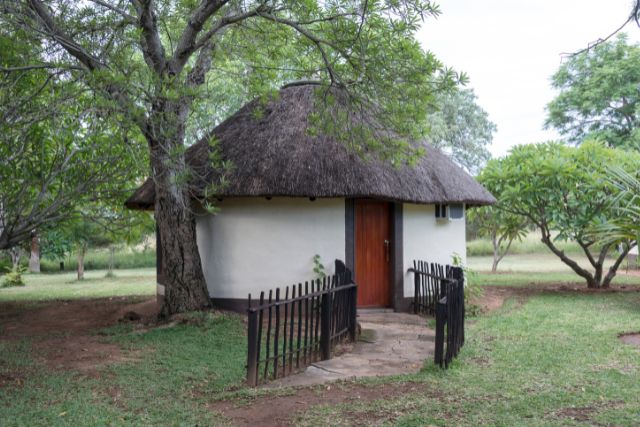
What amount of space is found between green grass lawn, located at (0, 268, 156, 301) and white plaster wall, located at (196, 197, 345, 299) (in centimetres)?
682

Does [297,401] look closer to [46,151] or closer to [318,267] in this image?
[318,267]

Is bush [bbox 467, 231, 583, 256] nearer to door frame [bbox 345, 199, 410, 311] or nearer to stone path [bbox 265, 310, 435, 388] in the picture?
door frame [bbox 345, 199, 410, 311]

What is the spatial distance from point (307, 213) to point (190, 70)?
332 centimetres

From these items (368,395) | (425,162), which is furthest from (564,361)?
(425,162)

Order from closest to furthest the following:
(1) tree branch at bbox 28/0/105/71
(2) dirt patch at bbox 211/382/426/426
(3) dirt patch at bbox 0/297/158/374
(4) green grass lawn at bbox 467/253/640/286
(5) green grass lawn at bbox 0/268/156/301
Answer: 1. (2) dirt patch at bbox 211/382/426/426
2. (3) dirt patch at bbox 0/297/158/374
3. (1) tree branch at bbox 28/0/105/71
4. (5) green grass lawn at bbox 0/268/156/301
5. (4) green grass lawn at bbox 467/253/640/286

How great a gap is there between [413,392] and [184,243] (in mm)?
5445

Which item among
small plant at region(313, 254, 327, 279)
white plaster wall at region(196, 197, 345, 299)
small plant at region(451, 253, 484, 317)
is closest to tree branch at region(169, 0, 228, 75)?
white plaster wall at region(196, 197, 345, 299)

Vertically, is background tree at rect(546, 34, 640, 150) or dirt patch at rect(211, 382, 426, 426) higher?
background tree at rect(546, 34, 640, 150)

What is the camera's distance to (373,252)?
1109 cm

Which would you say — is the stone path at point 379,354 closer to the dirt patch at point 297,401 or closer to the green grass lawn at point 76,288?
the dirt patch at point 297,401

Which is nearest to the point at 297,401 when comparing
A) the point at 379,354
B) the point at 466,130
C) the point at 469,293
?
the point at 379,354

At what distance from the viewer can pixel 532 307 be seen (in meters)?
11.5

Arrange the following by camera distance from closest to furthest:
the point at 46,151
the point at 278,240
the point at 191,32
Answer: the point at 191,32 → the point at 46,151 → the point at 278,240

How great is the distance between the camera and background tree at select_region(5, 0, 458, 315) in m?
7.64
